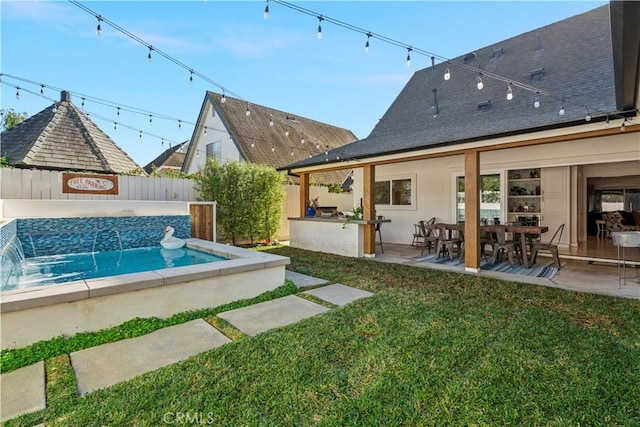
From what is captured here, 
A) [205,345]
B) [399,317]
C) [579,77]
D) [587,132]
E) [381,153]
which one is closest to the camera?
[205,345]

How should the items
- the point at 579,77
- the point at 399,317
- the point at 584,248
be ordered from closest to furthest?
the point at 399,317 < the point at 579,77 < the point at 584,248

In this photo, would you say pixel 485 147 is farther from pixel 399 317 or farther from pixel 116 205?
pixel 116 205

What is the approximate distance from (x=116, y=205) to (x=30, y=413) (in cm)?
697

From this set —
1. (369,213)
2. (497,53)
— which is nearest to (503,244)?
(369,213)

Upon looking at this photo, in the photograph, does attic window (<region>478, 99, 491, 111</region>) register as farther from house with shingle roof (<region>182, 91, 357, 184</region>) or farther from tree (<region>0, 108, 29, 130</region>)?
tree (<region>0, 108, 29, 130</region>)

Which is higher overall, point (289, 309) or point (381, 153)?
point (381, 153)

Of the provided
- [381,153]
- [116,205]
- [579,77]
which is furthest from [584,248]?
[116,205]

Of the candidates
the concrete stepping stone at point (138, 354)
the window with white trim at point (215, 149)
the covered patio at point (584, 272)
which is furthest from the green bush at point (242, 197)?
the concrete stepping stone at point (138, 354)

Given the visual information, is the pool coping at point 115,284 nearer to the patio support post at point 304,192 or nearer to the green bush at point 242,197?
the green bush at point 242,197

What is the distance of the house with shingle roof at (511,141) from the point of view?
5809 mm

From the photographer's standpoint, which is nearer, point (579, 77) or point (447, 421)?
point (447, 421)

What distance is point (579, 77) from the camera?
7418 millimetres

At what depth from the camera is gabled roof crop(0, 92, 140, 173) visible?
9156 mm

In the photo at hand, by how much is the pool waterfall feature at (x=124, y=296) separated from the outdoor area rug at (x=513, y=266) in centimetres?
440
